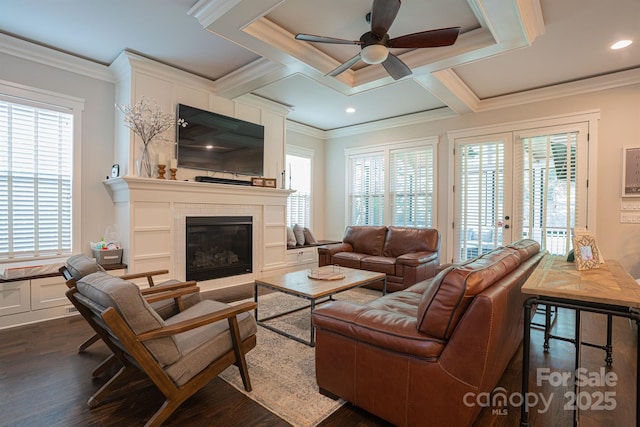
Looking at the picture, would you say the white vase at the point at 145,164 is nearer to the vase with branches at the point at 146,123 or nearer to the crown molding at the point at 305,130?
the vase with branches at the point at 146,123

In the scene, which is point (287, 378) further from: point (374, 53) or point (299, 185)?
point (299, 185)

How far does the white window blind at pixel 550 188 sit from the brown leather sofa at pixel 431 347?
3230mm

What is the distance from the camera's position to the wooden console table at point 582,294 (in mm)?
1438

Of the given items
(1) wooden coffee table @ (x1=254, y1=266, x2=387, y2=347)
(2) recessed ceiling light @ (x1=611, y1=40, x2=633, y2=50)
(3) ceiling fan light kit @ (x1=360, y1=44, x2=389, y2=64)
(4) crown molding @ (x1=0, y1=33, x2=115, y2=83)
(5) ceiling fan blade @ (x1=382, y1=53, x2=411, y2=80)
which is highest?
(2) recessed ceiling light @ (x1=611, y1=40, x2=633, y2=50)

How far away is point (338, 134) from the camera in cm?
690

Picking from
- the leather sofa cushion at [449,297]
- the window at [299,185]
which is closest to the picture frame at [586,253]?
the leather sofa cushion at [449,297]

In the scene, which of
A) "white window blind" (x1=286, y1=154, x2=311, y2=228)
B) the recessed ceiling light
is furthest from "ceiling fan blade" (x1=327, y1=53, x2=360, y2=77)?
"white window blind" (x1=286, y1=154, x2=311, y2=228)

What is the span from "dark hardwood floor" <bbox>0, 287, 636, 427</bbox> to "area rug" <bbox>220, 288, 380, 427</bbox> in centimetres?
6

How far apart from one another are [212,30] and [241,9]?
1.57ft

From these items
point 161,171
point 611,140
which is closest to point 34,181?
point 161,171

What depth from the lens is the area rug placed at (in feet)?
6.04

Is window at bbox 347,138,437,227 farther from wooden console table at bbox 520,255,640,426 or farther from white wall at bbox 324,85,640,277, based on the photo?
wooden console table at bbox 520,255,640,426

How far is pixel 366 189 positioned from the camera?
6520mm

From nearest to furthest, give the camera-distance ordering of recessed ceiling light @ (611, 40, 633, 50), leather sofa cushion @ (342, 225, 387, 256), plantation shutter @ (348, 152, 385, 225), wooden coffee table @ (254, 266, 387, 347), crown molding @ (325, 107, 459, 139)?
wooden coffee table @ (254, 266, 387, 347), recessed ceiling light @ (611, 40, 633, 50), leather sofa cushion @ (342, 225, 387, 256), crown molding @ (325, 107, 459, 139), plantation shutter @ (348, 152, 385, 225)
